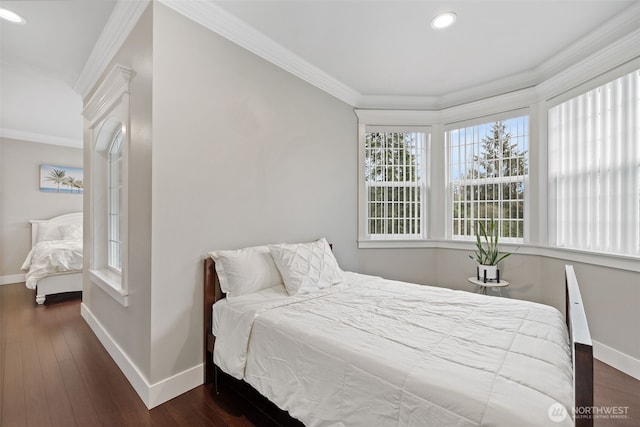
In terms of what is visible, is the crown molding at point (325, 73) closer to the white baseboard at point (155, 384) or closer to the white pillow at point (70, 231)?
the white baseboard at point (155, 384)

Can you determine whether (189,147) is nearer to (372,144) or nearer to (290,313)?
(290,313)

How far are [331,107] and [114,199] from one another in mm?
2529

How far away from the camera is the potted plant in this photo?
3.00m

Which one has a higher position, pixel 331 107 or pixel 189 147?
pixel 331 107

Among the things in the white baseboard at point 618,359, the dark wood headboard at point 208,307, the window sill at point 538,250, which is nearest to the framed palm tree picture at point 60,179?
the dark wood headboard at point 208,307

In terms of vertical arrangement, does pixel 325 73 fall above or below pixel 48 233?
above

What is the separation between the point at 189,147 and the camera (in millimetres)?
2000

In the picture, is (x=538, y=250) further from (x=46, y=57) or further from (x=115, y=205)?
(x=46, y=57)

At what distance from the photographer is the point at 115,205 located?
9.21 ft

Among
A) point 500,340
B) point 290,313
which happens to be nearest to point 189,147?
point 290,313

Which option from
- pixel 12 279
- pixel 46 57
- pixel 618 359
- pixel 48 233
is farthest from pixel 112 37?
pixel 12 279

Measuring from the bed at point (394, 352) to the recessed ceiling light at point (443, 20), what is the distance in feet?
6.65

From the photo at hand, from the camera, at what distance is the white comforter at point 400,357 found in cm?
94

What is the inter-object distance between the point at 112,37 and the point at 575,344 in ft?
11.2
